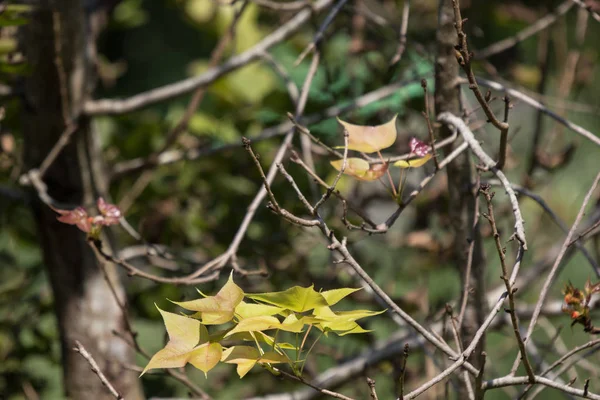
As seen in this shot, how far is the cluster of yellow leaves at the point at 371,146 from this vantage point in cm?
94

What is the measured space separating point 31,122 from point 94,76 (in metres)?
0.18

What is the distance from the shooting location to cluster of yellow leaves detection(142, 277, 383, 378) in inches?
29.5

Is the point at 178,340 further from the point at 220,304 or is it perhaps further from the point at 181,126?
the point at 181,126

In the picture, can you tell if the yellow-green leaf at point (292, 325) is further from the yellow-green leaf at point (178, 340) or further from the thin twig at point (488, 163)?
the thin twig at point (488, 163)

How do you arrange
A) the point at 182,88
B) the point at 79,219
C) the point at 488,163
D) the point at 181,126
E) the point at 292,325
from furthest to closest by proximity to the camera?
the point at 181,126 → the point at 182,88 → the point at 79,219 → the point at 488,163 → the point at 292,325

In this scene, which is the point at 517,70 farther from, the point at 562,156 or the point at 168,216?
the point at 168,216

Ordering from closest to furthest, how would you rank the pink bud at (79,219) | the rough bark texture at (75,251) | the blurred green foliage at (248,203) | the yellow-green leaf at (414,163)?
the yellow-green leaf at (414,163), the pink bud at (79,219), the rough bark texture at (75,251), the blurred green foliage at (248,203)

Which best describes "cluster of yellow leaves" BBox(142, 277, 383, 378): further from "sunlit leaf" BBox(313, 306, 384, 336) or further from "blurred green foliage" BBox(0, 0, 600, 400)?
"blurred green foliage" BBox(0, 0, 600, 400)

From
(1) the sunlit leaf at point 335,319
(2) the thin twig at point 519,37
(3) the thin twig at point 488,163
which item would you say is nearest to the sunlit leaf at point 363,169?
(3) the thin twig at point 488,163

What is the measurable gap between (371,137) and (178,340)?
1.25 ft

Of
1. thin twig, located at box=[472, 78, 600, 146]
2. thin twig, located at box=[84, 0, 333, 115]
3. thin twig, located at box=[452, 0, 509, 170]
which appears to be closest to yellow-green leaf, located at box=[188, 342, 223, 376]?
thin twig, located at box=[452, 0, 509, 170]

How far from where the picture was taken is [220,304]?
76 cm

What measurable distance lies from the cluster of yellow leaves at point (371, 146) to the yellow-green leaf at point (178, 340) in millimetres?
287

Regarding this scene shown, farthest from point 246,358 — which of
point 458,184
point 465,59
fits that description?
point 458,184
